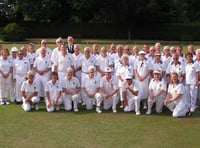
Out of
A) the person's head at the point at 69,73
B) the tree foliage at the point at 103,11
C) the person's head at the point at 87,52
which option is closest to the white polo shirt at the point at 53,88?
the person's head at the point at 69,73

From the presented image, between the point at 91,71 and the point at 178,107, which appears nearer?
the point at 178,107

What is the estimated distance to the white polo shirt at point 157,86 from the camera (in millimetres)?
11227

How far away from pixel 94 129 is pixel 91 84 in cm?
263

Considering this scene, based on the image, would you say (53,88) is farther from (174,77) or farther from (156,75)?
(174,77)

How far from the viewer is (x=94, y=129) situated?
9.37 meters

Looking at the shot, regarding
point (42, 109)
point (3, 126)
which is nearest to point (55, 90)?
point (42, 109)

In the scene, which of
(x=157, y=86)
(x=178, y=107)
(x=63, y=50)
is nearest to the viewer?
(x=178, y=107)

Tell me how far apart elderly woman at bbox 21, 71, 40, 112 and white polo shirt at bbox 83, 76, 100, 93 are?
Result: 143 centimetres

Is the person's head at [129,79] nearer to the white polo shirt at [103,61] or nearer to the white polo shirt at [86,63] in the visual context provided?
the white polo shirt at [103,61]

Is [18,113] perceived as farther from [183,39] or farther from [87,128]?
[183,39]

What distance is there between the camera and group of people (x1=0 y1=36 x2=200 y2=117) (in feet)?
37.1

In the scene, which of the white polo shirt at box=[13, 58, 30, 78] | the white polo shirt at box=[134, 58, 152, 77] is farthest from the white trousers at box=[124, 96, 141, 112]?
the white polo shirt at box=[13, 58, 30, 78]

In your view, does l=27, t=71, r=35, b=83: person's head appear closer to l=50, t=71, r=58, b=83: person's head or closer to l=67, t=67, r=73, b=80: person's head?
l=50, t=71, r=58, b=83: person's head

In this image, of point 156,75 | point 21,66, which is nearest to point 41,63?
point 21,66
